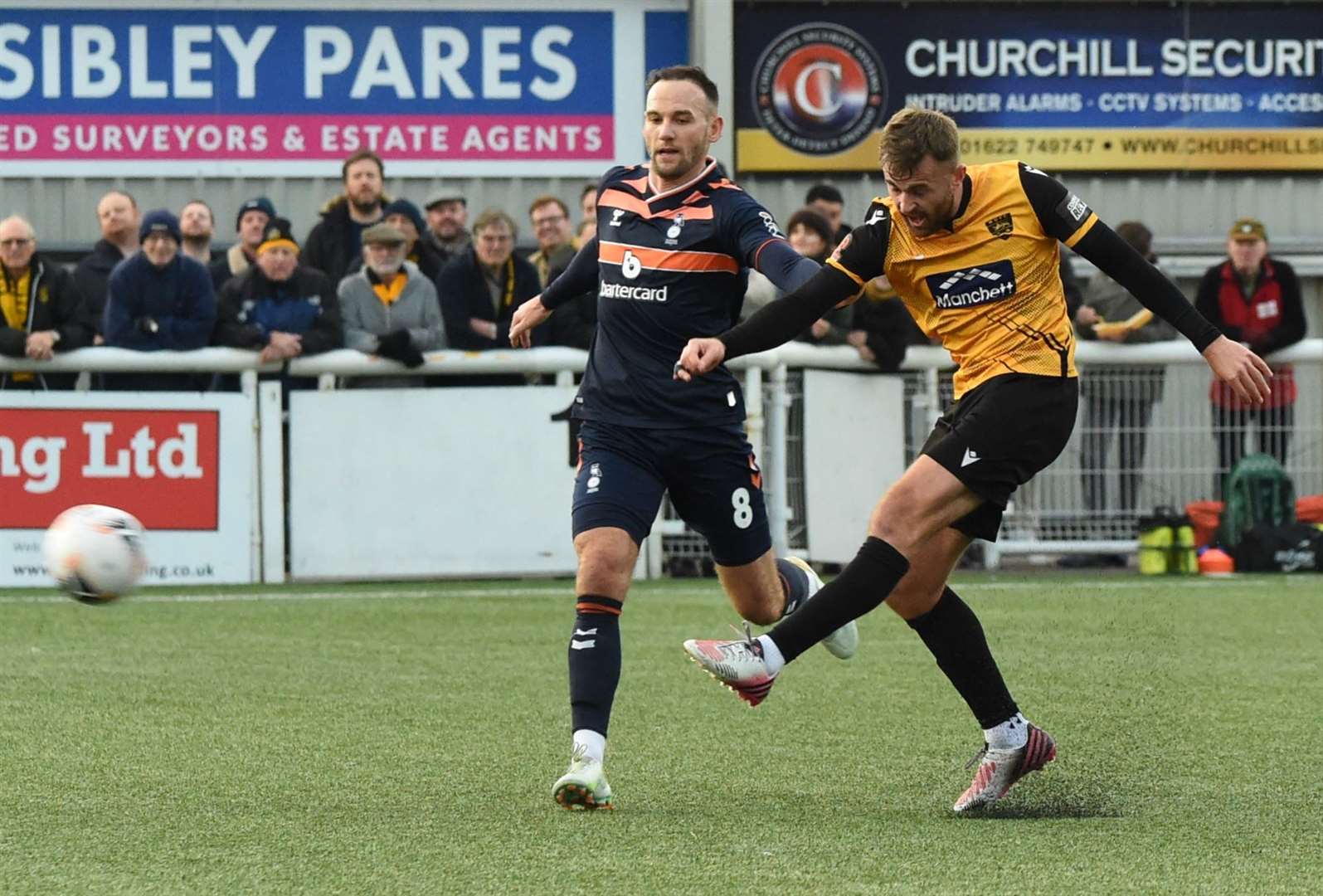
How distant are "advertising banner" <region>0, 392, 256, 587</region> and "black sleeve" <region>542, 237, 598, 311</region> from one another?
6276mm

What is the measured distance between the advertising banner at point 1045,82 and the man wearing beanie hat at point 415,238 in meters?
5.02

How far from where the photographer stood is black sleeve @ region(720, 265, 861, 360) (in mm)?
5738

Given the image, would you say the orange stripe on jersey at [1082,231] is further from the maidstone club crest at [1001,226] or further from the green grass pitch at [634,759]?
the green grass pitch at [634,759]

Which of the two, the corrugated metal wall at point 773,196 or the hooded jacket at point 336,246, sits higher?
the corrugated metal wall at point 773,196

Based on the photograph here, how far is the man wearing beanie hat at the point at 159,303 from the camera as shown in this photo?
1247 centimetres

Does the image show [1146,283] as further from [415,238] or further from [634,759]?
[415,238]

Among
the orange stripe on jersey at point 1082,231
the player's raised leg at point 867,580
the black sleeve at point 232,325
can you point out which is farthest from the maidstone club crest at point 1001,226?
the black sleeve at point 232,325

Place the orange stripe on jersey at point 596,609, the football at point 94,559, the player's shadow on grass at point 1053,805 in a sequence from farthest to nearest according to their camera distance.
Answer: the football at point 94,559, the orange stripe on jersey at point 596,609, the player's shadow on grass at point 1053,805

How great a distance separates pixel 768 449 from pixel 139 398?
3.68m

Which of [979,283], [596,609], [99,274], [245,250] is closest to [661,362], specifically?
[596,609]

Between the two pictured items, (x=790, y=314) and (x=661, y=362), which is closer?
(x=790, y=314)

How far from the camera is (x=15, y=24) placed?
17.4 m

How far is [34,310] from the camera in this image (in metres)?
12.5

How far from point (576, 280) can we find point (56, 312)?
22.0 feet
